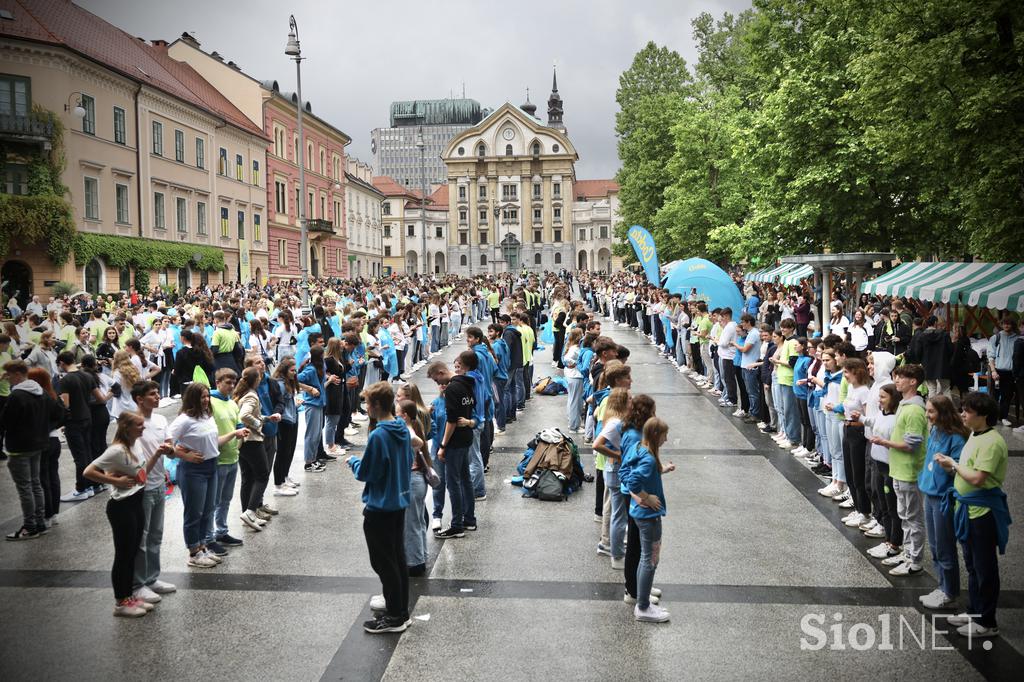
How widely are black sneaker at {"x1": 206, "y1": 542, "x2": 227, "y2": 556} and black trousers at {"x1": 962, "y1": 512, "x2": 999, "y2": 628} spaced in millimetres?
6436

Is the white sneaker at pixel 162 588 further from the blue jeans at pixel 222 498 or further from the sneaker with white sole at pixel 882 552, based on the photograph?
the sneaker with white sole at pixel 882 552

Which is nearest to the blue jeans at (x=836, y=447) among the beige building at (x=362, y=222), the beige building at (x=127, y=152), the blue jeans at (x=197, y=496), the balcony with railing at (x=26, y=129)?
the blue jeans at (x=197, y=496)

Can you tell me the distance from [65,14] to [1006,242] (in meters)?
36.0

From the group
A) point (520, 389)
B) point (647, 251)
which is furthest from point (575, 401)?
point (647, 251)

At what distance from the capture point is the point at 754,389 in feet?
47.7

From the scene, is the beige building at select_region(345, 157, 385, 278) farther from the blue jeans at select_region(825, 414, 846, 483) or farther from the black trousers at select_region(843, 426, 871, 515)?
the black trousers at select_region(843, 426, 871, 515)

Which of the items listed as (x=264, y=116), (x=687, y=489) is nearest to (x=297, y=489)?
(x=687, y=489)

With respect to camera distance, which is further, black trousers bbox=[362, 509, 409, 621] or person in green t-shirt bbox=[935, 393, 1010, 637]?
black trousers bbox=[362, 509, 409, 621]

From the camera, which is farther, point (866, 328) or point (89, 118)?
point (89, 118)

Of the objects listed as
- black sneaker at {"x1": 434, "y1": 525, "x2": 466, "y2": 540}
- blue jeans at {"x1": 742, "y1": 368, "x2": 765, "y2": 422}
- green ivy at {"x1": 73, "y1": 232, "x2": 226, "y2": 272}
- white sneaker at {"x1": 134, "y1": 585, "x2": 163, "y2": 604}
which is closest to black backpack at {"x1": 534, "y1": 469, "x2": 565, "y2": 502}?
black sneaker at {"x1": 434, "y1": 525, "x2": 466, "y2": 540}

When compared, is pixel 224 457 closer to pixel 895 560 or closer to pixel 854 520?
pixel 895 560

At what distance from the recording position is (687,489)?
1025 cm

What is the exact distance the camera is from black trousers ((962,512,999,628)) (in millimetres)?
5898

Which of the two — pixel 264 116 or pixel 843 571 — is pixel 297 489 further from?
pixel 264 116
